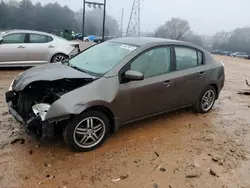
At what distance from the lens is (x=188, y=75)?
4496 mm

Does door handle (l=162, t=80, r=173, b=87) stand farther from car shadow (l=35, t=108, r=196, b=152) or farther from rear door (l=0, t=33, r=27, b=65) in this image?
rear door (l=0, t=33, r=27, b=65)


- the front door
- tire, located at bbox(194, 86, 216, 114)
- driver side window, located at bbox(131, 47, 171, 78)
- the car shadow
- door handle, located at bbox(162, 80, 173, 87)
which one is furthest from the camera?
tire, located at bbox(194, 86, 216, 114)

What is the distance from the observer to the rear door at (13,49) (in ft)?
25.8

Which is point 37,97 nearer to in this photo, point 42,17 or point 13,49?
point 13,49

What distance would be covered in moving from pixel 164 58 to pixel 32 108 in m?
2.25

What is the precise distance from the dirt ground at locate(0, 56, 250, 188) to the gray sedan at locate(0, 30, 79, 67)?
3.87 m

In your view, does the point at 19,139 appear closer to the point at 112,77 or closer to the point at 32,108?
the point at 32,108

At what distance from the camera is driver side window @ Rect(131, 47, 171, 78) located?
3.91 metres

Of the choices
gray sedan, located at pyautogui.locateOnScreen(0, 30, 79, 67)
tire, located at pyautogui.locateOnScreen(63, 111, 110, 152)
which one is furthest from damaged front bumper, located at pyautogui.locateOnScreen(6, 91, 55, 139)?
gray sedan, located at pyautogui.locateOnScreen(0, 30, 79, 67)

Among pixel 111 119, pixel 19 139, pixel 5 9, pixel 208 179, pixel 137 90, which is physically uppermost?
pixel 5 9

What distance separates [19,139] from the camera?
372 centimetres

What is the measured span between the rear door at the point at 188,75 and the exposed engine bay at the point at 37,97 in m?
1.67

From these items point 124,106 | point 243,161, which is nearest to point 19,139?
point 124,106

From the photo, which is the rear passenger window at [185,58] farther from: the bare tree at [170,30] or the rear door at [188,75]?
the bare tree at [170,30]
